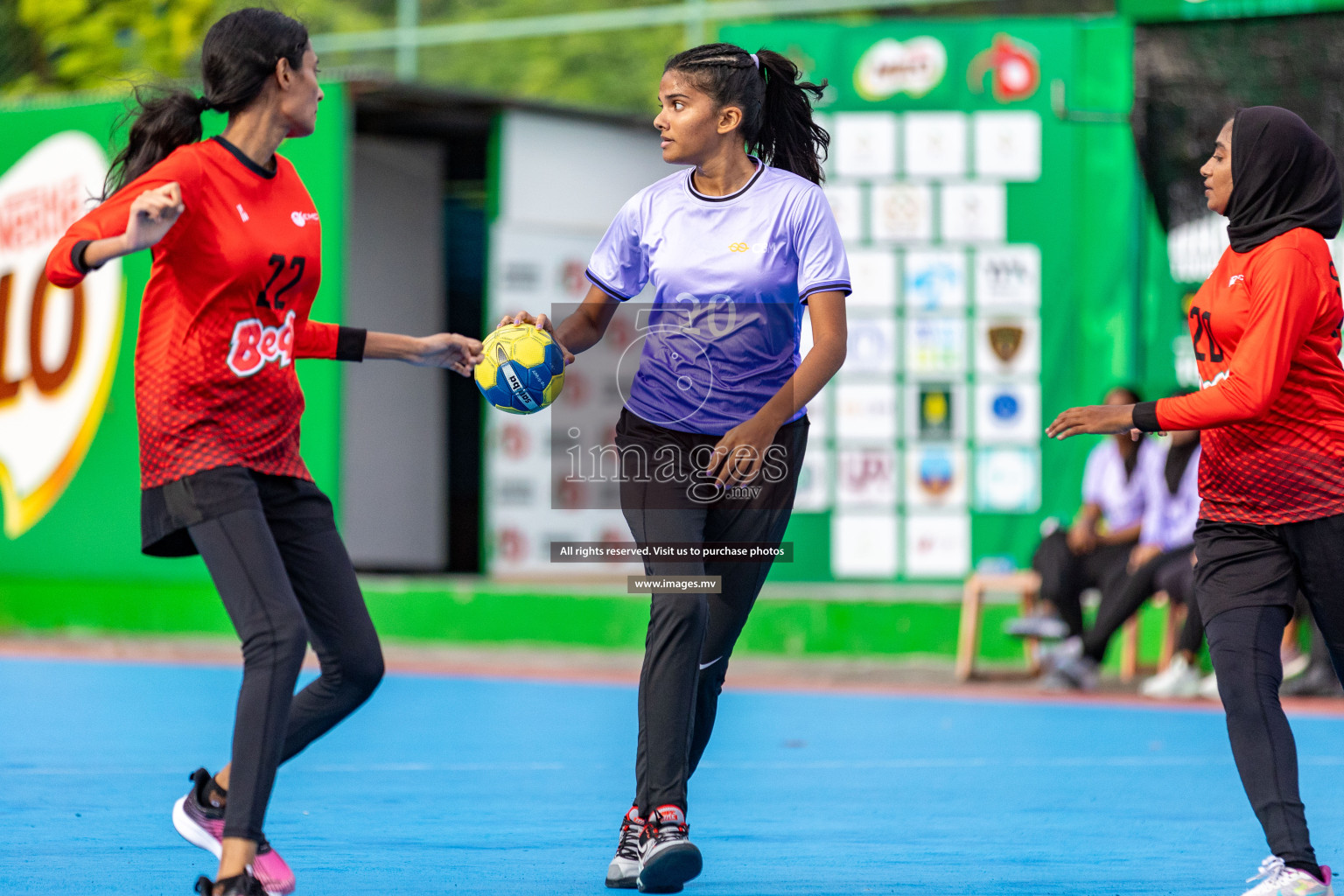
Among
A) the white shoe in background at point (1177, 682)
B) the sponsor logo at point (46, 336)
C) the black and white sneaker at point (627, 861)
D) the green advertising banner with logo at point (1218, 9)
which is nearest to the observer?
the black and white sneaker at point (627, 861)

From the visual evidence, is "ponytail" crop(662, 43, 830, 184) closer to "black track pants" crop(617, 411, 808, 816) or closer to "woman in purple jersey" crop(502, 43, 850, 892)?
"woman in purple jersey" crop(502, 43, 850, 892)

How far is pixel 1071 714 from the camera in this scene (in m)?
10.4

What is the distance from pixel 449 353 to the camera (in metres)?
5.43

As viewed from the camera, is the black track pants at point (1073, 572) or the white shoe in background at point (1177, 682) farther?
the black track pants at point (1073, 572)

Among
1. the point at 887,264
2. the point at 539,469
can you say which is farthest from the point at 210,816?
the point at 539,469

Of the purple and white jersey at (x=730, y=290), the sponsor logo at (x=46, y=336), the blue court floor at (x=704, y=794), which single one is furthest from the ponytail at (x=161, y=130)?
the sponsor logo at (x=46, y=336)

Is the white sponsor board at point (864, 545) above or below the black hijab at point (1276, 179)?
below

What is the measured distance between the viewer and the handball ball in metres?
5.45

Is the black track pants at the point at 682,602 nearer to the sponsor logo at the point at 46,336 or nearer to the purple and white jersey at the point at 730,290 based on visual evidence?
the purple and white jersey at the point at 730,290

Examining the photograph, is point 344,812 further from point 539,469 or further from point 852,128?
point 539,469

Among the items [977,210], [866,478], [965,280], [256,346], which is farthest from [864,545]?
[256,346]

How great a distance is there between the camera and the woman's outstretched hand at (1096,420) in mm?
5082

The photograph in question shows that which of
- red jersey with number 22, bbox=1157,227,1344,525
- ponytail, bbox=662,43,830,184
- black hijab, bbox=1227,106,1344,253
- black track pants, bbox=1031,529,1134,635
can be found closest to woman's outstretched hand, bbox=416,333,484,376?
ponytail, bbox=662,43,830,184

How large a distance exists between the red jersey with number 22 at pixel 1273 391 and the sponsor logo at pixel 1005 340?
26.9 ft
